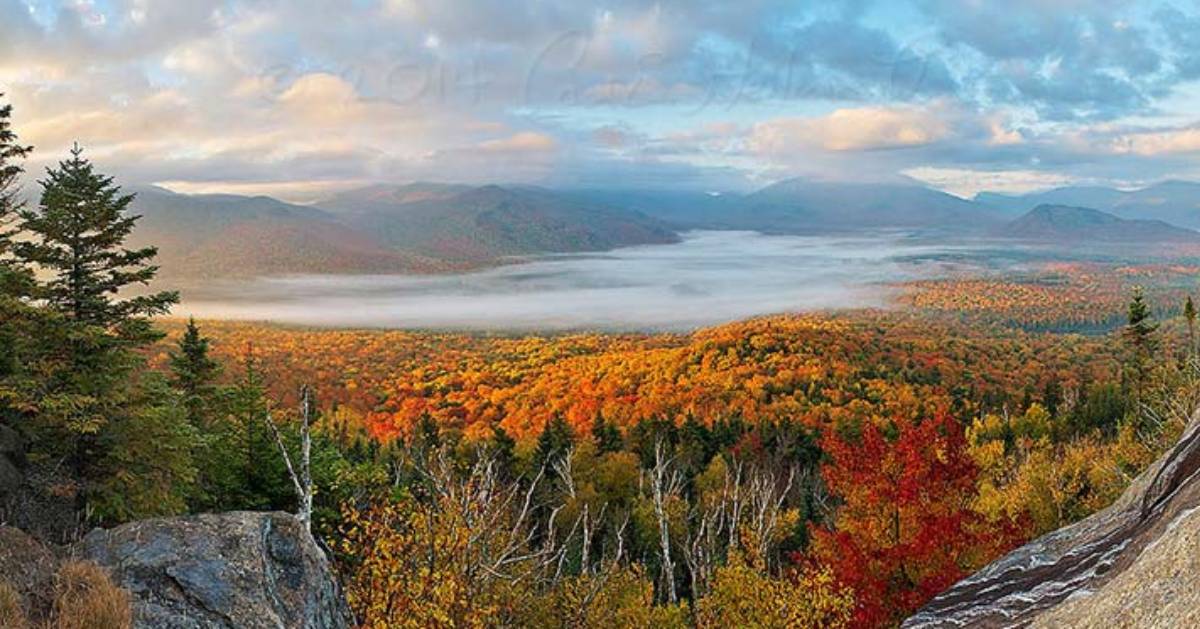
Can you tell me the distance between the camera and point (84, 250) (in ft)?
77.3

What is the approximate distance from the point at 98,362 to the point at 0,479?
394 centimetres

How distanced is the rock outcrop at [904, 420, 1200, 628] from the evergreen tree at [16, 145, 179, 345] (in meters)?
23.8

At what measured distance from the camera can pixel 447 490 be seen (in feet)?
65.9

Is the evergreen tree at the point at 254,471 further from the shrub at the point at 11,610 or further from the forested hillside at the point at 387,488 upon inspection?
the shrub at the point at 11,610

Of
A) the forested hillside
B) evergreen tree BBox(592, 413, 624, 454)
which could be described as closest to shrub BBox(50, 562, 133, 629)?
the forested hillside

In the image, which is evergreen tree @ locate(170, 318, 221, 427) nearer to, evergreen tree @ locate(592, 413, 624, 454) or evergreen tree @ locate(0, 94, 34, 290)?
evergreen tree @ locate(0, 94, 34, 290)

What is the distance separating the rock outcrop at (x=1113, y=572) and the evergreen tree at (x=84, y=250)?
77.9ft

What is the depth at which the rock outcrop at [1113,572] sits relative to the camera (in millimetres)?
8445

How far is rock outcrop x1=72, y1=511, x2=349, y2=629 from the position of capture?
1527 cm

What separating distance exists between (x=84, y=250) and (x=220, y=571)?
12.9 m

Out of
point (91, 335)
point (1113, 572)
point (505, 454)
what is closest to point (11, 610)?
point (91, 335)

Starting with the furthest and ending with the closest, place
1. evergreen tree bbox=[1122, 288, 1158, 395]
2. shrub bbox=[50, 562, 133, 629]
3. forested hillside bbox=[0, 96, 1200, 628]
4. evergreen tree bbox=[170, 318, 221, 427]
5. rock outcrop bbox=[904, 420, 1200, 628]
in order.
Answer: evergreen tree bbox=[1122, 288, 1158, 395]
evergreen tree bbox=[170, 318, 221, 427]
forested hillside bbox=[0, 96, 1200, 628]
shrub bbox=[50, 562, 133, 629]
rock outcrop bbox=[904, 420, 1200, 628]


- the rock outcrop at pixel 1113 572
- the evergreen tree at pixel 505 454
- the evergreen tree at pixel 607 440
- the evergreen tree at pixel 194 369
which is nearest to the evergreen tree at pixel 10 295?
the evergreen tree at pixel 194 369

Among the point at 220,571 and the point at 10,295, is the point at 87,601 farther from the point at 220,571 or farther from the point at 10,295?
the point at 10,295
